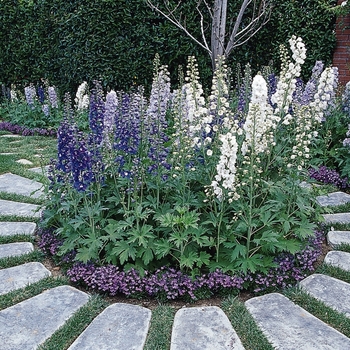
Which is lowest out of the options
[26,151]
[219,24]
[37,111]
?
[26,151]

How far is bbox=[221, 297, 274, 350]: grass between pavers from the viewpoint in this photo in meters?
2.04

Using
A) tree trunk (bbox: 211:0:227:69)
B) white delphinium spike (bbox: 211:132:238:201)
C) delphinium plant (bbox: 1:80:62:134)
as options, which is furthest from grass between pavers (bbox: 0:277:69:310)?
delphinium plant (bbox: 1:80:62:134)

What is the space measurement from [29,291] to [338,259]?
82.3 inches

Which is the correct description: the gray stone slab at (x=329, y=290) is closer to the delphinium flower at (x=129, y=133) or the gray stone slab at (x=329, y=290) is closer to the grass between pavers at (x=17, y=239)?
the delphinium flower at (x=129, y=133)

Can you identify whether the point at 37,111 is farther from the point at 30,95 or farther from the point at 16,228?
the point at 16,228

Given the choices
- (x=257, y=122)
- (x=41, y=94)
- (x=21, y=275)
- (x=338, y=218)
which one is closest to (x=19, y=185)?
(x=21, y=275)

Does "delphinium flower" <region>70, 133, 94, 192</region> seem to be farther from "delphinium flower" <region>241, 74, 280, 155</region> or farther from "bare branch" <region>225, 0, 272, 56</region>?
"bare branch" <region>225, 0, 272, 56</region>

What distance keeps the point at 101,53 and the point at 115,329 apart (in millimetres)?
5652

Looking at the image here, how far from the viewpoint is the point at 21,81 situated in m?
8.52

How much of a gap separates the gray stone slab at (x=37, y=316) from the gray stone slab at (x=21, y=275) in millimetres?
182

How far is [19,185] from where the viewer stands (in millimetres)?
4199

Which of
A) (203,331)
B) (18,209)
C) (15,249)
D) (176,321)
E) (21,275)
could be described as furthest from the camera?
(18,209)

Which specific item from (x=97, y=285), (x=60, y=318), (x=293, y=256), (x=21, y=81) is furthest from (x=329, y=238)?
(x=21, y=81)

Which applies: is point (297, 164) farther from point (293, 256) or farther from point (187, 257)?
point (187, 257)
